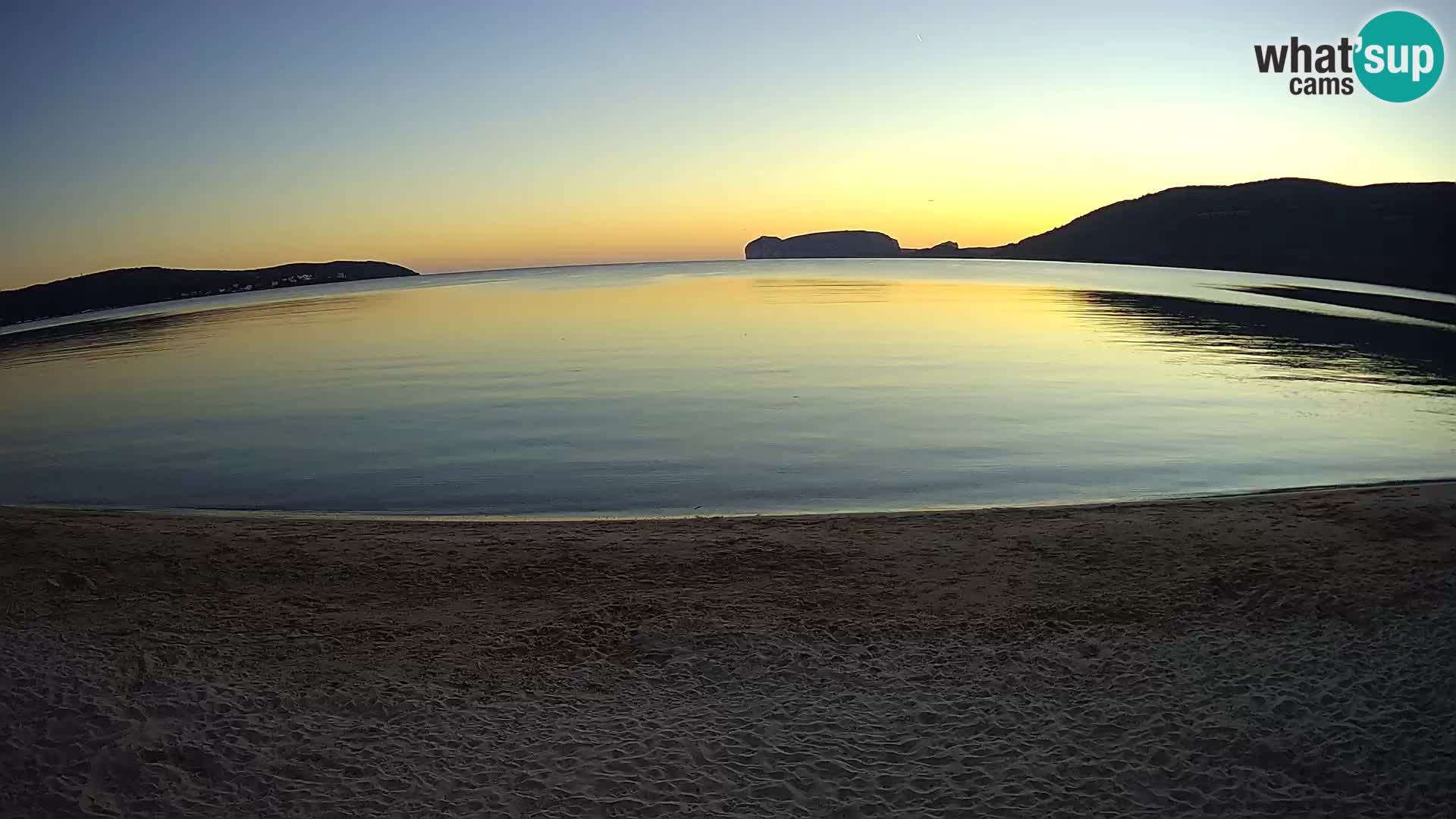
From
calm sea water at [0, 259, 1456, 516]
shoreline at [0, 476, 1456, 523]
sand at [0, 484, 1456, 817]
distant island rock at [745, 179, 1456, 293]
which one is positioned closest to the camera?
sand at [0, 484, 1456, 817]

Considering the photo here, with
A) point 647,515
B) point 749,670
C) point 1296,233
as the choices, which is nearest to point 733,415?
point 647,515

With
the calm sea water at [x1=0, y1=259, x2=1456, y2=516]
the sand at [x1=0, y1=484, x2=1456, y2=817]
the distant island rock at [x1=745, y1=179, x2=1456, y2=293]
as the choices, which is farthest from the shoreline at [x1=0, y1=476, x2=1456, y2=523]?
the distant island rock at [x1=745, y1=179, x2=1456, y2=293]

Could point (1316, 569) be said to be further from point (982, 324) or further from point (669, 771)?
point (982, 324)

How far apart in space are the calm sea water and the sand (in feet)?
12.5

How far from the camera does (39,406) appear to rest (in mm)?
29141

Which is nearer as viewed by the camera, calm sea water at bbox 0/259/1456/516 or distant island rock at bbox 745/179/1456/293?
calm sea water at bbox 0/259/1456/516

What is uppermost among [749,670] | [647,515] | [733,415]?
[733,415]

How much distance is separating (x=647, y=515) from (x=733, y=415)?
9.06 meters

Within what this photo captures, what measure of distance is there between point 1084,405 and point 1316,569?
1463cm

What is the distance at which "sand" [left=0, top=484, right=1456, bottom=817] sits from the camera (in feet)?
20.6

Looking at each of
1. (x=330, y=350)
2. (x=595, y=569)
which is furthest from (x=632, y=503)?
(x=330, y=350)

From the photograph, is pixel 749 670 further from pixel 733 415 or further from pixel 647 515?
pixel 733 415

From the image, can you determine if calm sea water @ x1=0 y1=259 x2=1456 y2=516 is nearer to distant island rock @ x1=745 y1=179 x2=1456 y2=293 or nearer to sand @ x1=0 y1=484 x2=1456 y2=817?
sand @ x1=0 y1=484 x2=1456 y2=817

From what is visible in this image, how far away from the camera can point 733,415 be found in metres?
23.4
